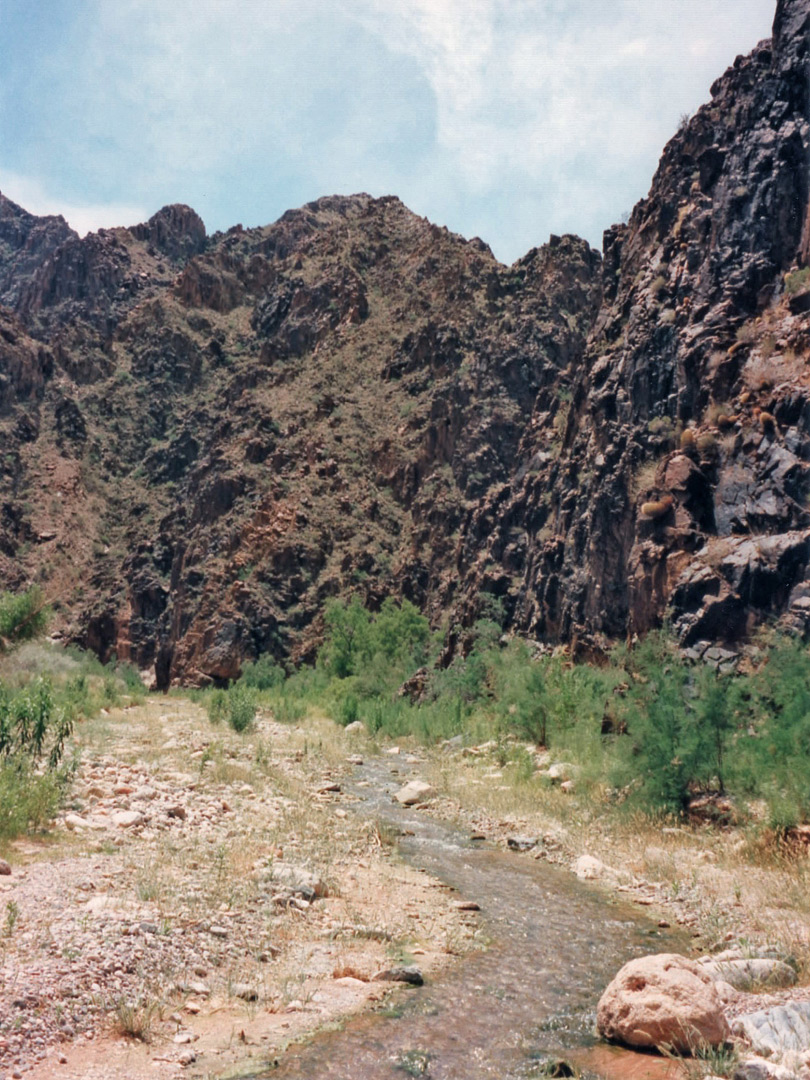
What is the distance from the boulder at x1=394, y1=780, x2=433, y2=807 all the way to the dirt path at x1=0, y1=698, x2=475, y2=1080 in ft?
6.83

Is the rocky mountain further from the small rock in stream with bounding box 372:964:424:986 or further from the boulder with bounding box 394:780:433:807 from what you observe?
the small rock in stream with bounding box 372:964:424:986

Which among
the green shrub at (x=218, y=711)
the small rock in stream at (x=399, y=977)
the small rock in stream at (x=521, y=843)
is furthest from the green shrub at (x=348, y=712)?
the small rock in stream at (x=399, y=977)

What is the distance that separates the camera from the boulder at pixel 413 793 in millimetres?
16156

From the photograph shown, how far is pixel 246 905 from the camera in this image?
8305 millimetres

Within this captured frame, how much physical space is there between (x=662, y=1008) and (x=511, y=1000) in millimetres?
1454

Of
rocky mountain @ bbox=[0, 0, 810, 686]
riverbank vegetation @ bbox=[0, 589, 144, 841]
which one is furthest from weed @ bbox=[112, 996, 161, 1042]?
rocky mountain @ bbox=[0, 0, 810, 686]

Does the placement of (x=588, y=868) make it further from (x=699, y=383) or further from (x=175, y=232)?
(x=175, y=232)

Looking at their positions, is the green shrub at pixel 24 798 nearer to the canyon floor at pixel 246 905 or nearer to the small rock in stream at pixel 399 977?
the canyon floor at pixel 246 905

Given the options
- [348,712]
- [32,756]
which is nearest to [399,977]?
[32,756]

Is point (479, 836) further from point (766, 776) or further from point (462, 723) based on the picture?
point (462, 723)

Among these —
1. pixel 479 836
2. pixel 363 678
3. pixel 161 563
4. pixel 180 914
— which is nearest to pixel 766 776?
pixel 479 836

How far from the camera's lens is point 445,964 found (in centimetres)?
759

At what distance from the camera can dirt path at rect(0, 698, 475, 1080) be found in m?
5.53

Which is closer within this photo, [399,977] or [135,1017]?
[135,1017]
